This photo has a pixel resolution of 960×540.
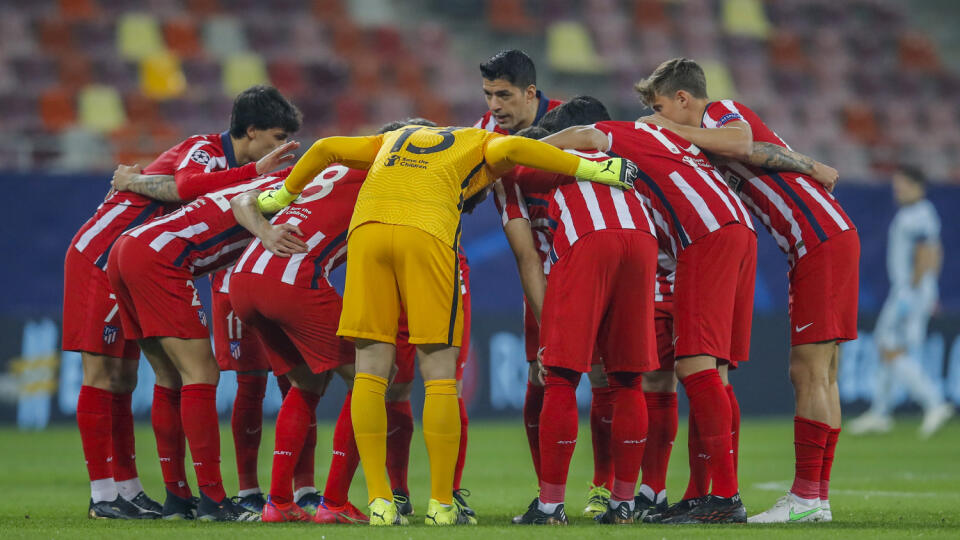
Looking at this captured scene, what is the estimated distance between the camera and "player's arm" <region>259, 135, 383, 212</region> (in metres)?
5.30

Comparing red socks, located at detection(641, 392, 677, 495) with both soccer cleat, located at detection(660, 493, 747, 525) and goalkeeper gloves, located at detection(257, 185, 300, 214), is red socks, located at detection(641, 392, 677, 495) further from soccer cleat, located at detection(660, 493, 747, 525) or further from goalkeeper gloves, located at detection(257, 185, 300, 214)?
goalkeeper gloves, located at detection(257, 185, 300, 214)

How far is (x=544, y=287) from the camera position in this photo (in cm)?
552

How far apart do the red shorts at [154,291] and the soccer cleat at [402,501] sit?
1257mm

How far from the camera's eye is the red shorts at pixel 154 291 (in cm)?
562

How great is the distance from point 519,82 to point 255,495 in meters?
2.63

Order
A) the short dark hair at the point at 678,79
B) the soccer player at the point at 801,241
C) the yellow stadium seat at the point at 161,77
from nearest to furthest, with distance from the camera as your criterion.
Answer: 1. the soccer player at the point at 801,241
2. the short dark hair at the point at 678,79
3. the yellow stadium seat at the point at 161,77

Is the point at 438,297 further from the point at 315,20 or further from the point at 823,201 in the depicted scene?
the point at 315,20

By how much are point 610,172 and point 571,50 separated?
45.3 feet

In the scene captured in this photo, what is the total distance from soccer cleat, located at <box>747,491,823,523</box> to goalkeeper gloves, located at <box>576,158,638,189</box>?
5.49ft

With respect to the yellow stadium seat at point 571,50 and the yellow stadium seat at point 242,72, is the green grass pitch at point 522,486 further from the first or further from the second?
the yellow stadium seat at point 571,50

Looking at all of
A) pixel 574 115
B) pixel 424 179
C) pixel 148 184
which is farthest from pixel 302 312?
pixel 574 115

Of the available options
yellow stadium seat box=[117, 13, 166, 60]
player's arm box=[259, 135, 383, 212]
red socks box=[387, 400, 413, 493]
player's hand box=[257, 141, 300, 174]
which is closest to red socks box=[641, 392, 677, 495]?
red socks box=[387, 400, 413, 493]

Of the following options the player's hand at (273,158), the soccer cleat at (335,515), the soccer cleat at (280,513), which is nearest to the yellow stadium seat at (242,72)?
the player's hand at (273,158)

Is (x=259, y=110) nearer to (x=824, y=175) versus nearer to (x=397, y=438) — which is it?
(x=397, y=438)
